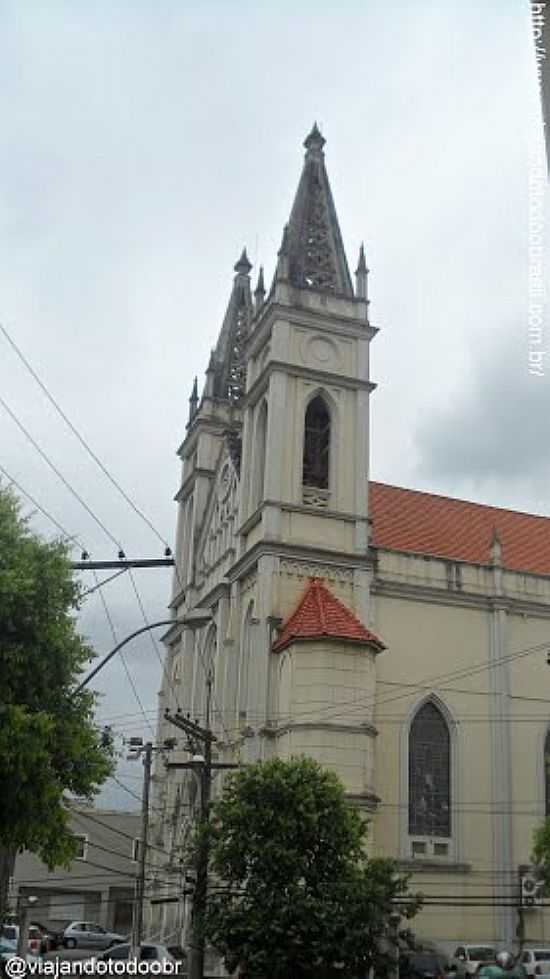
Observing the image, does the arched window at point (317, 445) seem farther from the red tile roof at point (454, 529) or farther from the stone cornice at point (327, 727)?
the stone cornice at point (327, 727)

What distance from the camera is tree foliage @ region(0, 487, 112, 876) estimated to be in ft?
55.3

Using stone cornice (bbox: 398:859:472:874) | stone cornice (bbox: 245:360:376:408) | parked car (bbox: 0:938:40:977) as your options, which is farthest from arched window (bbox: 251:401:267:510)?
parked car (bbox: 0:938:40:977)

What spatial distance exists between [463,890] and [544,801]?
14.6ft

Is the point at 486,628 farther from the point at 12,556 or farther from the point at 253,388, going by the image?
the point at 12,556

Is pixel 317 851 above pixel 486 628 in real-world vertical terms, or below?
below

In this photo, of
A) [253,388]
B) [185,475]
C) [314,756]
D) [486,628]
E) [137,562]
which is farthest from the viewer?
[185,475]

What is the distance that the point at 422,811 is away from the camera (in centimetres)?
3650

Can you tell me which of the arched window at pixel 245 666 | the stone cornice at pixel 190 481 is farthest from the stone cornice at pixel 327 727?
the stone cornice at pixel 190 481

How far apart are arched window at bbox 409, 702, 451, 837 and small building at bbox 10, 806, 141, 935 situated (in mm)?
27046

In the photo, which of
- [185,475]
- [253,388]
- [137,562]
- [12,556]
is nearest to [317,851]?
[137,562]

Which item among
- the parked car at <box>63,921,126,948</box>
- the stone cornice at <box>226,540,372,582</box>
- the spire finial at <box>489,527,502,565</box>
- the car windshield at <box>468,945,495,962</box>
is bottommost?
the parked car at <box>63,921,126,948</box>

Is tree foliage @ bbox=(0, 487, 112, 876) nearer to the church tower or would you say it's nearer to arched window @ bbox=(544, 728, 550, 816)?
the church tower

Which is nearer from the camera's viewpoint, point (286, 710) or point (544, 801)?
point (286, 710)

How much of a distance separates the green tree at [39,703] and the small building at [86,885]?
43219 mm
